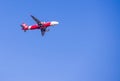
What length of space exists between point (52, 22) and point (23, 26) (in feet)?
76.8

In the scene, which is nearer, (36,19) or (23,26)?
(36,19)

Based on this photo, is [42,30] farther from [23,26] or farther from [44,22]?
[23,26]

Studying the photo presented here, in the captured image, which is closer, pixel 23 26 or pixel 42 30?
pixel 42 30

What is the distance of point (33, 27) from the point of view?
17612cm

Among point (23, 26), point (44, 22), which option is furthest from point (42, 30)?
point (23, 26)

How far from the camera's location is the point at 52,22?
173 metres

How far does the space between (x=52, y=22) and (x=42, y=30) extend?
775cm

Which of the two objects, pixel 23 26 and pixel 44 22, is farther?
pixel 23 26

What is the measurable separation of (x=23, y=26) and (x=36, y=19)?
648 inches

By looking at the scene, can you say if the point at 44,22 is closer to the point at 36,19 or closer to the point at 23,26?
the point at 36,19

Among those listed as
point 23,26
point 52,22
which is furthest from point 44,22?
point 23,26

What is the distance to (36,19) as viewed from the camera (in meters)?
174

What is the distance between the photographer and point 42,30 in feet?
571

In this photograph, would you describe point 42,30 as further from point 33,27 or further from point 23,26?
point 23,26
